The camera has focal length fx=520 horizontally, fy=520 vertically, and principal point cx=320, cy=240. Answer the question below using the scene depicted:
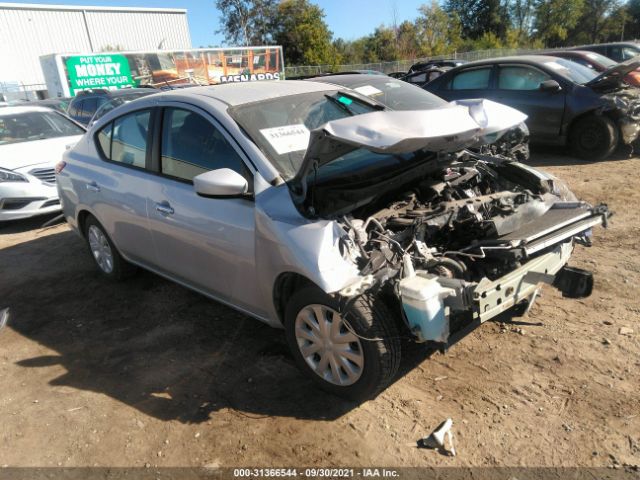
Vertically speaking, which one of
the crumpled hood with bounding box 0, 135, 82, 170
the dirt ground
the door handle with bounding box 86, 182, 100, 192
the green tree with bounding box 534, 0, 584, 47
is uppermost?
the green tree with bounding box 534, 0, 584, 47

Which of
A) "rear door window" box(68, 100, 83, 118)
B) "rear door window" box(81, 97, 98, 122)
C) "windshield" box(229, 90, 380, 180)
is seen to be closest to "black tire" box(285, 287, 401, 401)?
"windshield" box(229, 90, 380, 180)

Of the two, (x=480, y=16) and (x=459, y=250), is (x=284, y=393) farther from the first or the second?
(x=480, y=16)

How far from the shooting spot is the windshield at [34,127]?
834 centimetres

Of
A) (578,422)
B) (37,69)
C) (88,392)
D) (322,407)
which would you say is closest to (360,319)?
(322,407)

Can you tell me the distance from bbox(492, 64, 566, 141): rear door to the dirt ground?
4283mm

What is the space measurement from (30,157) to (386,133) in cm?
686

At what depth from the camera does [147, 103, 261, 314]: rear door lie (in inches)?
133

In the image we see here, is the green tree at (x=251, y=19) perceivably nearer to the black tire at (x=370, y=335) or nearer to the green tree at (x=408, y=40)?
the green tree at (x=408, y=40)

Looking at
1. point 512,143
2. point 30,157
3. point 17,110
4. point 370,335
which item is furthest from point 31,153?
point 370,335

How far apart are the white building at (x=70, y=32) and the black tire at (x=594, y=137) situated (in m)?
32.3

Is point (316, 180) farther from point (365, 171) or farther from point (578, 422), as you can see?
point (578, 422)

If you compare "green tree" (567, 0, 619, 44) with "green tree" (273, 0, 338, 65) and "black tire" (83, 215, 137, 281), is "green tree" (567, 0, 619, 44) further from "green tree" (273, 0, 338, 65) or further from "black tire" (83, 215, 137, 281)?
"black tire" (83, 215, 137, 281)

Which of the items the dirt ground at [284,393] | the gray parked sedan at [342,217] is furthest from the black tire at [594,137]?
the gray parked sedan at [342,217]

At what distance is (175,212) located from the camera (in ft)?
12.5
